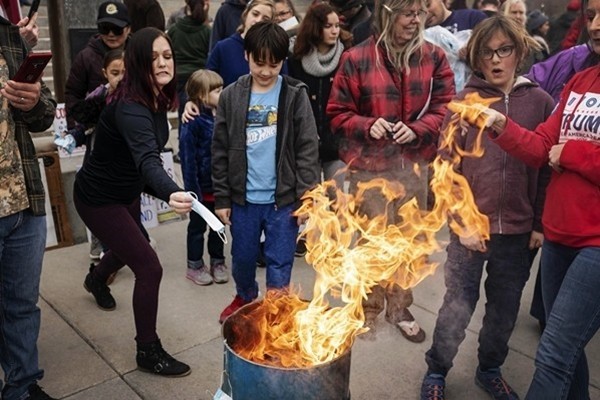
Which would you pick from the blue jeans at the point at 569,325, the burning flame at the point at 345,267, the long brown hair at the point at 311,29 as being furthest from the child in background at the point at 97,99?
the blue jeans at the point at 569,325

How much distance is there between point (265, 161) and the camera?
3.58 metres

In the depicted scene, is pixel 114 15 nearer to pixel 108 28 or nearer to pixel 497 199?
pixel 108 28

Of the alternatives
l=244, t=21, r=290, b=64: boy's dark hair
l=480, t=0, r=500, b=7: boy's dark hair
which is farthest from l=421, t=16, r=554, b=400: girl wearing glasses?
l=480, t=0, r=500, b=7: boy's dark hair

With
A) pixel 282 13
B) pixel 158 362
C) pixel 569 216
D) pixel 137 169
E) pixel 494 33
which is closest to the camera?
pixel 569 216

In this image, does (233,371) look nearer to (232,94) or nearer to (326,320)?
(326,320)

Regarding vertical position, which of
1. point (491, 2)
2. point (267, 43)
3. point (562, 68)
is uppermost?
point (491, 2)

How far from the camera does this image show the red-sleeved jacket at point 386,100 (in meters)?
3.58

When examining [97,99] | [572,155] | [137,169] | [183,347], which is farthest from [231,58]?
[572,155]

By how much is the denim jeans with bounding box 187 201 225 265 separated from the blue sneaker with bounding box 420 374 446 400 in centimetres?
203

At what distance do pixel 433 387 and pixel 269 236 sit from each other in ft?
4.40

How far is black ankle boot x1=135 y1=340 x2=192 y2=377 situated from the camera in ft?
11.0

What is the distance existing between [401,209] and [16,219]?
2.22 metres

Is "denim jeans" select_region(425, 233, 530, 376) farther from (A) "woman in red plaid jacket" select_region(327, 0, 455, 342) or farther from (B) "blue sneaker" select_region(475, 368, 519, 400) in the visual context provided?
(A) "woman in red plaid jacket" select_region(327, 0, 455, 342)

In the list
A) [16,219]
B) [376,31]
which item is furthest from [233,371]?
[376,31]
